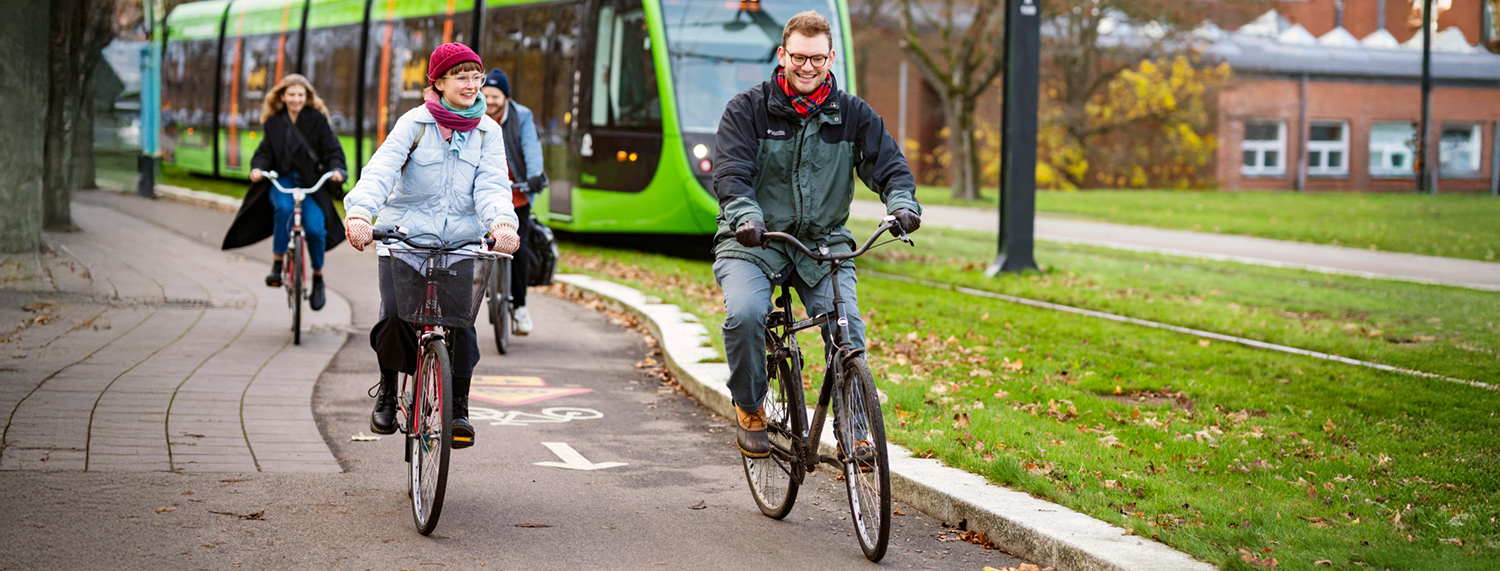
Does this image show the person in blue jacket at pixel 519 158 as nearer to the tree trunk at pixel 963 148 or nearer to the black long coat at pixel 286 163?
the black long coat at pixel 286 163

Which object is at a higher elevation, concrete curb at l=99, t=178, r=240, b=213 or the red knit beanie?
the red knit beanie

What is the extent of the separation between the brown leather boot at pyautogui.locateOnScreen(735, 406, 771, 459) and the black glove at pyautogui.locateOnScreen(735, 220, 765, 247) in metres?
0.85

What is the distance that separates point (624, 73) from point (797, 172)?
448 inches

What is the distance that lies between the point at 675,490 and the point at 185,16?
2771cm

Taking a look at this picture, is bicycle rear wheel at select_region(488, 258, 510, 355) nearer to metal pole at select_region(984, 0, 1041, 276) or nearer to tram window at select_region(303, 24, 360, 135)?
metal pole at select_region(984, 0, 1041, 276)

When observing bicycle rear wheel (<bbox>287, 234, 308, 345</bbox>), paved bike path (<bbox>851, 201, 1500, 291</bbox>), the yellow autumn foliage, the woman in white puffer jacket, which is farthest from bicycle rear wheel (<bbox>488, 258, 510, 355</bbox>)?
the yellow autumn foliage

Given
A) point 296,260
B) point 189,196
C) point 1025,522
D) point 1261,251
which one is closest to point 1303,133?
point 1261,251

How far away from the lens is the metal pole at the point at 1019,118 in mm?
14586

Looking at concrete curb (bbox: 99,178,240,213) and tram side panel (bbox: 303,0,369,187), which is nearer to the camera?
tram side panel (bbox: 303,0,369,187)

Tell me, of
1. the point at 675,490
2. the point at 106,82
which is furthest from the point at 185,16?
the point at 675,490

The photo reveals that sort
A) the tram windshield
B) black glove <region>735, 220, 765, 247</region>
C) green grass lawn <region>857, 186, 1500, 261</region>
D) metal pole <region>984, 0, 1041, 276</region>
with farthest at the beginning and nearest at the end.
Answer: green grass lawn <region>857, 186, 1500, 261</region> → the tram windshield → metal pole <region>984, 0, 1041, 276</region> → black glove <region>735, 220, 765, 247</region>

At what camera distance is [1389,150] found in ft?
158

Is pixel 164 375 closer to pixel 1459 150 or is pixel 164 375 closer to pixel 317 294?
pixel 317 294

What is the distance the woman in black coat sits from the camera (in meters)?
10.1
